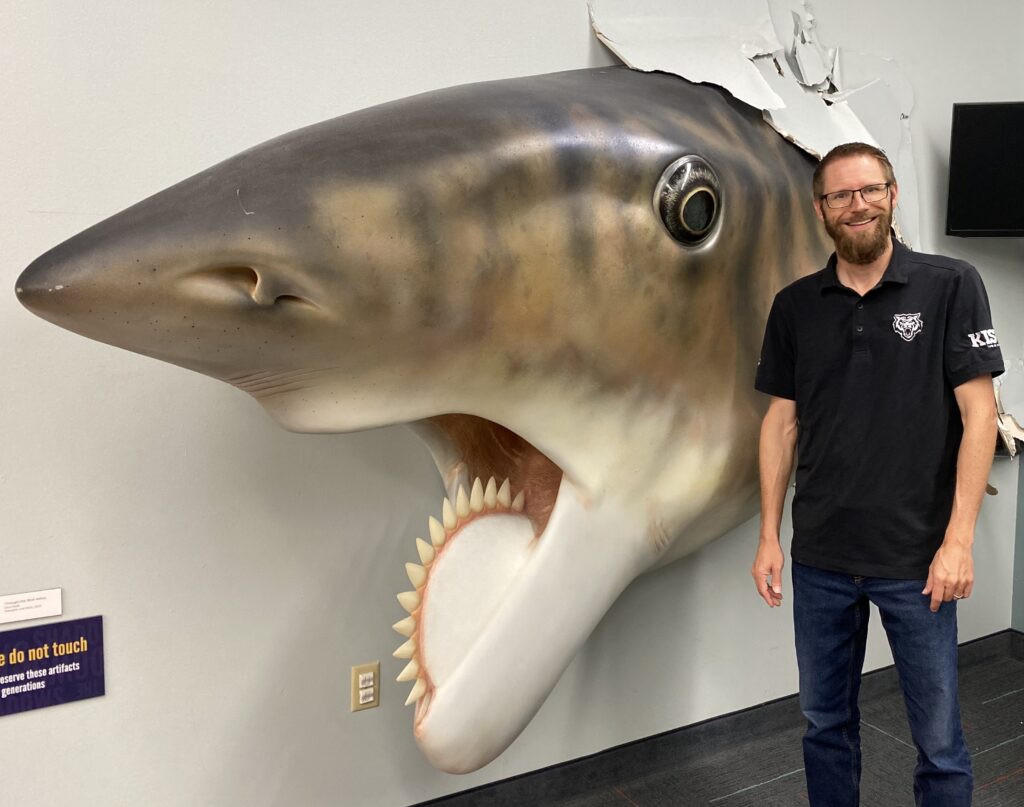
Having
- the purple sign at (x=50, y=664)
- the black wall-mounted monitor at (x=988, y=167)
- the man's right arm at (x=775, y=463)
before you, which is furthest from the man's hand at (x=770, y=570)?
the black wall-mounted monitor at (x=988, y=167)

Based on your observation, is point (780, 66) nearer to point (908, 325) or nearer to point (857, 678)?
point (908, 325)

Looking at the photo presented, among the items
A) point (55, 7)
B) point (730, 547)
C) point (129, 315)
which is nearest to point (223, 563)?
point (129, 315)

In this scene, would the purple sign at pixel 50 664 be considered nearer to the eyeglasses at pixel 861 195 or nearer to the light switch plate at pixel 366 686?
the light switch plate at pixel 366 686

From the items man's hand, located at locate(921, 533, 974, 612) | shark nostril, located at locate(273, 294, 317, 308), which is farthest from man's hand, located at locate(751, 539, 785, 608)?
shark nostril, located at locate(273, 294, 317, 308)

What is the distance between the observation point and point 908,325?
1.34 meters

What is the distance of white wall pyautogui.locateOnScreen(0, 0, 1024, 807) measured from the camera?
135 cm

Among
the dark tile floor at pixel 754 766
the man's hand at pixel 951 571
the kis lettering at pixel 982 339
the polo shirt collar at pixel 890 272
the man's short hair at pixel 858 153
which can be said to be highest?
the man's short hair at pixel 858 153

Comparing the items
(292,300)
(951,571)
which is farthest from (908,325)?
(292,300)

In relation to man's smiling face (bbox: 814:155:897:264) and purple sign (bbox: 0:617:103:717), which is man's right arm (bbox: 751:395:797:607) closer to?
man's smiling face (bbox: 814:155:897:264)

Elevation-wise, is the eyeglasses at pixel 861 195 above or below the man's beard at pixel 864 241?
above

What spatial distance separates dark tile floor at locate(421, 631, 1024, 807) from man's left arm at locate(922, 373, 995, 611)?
890 mm

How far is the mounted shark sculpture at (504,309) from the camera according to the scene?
0.89 metres

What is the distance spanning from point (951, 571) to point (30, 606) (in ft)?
4.79

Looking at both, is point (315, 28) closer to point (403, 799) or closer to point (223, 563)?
point (223, 563)
